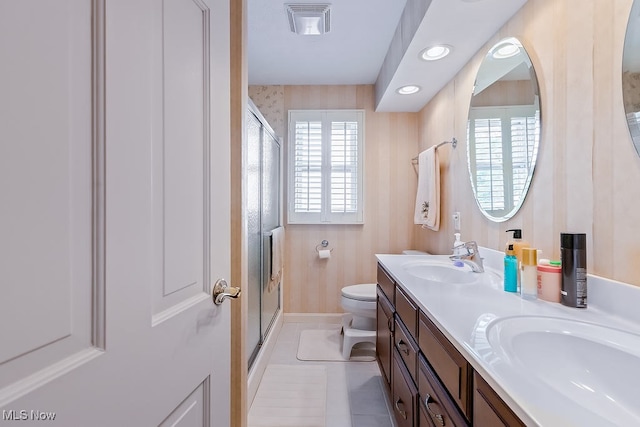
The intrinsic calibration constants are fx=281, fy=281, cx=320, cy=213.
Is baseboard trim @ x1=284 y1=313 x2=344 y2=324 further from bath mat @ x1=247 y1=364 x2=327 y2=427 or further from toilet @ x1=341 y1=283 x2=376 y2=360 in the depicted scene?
bath mat @ x1=247 y1=364 x2=327 y2=427

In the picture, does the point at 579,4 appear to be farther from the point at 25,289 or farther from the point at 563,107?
the point at 25,289

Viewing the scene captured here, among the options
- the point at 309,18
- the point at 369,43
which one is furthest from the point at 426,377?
the point at 369,43

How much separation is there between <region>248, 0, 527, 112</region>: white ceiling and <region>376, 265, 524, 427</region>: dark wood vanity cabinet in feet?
4.29

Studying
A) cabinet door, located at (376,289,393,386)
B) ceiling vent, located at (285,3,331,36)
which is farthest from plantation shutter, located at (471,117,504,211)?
ceiling vent, located at (285,3,331,36)

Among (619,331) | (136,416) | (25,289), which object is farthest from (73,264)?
(619,331)

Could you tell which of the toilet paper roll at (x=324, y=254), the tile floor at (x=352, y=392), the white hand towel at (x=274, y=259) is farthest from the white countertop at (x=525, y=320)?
the toilet paper roll at (x=324, y=254)

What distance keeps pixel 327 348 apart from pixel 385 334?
0.86 m

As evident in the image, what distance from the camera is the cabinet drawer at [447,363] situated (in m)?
0.68

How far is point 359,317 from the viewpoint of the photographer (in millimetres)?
2283

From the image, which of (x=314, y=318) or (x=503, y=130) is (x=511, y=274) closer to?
(x=503, y=130)

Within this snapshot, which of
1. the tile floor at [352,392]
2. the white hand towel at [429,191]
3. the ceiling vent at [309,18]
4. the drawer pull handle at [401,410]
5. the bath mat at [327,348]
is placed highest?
the ceiling vent at [309,18]

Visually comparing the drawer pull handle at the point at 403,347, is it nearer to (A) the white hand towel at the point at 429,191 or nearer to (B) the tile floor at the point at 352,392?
(B) the tile floor at the point at 352,392

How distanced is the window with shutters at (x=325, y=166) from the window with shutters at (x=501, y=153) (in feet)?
4.00

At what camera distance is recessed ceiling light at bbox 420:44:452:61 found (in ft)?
5.23
